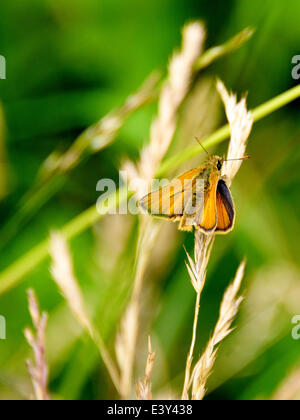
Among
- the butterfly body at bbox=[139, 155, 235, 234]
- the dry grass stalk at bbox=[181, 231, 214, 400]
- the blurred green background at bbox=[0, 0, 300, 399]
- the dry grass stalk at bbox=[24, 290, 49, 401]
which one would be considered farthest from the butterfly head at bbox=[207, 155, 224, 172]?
the dry grass stalk at bbox=[24, 290, 49, 401]

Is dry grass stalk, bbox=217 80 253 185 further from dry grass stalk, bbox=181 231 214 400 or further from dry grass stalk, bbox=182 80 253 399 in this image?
dry grass stalk, bbox=181 231 214 400

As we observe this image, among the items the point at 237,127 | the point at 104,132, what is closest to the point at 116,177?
the point at 104,132

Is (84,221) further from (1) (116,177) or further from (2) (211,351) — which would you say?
(1) (116,177)

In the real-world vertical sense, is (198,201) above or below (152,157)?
below

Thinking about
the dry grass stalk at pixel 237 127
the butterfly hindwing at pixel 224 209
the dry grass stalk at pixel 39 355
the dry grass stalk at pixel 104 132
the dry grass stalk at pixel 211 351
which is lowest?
the dry grass stalk at pixel 211 351

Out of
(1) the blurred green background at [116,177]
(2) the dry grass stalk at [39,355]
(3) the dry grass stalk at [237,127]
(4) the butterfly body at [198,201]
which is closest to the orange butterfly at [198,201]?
(4) the butterfly body at [198,201]

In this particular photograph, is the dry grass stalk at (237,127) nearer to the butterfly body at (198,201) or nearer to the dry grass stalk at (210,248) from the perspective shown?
the dry grass stalk at (210,248)
